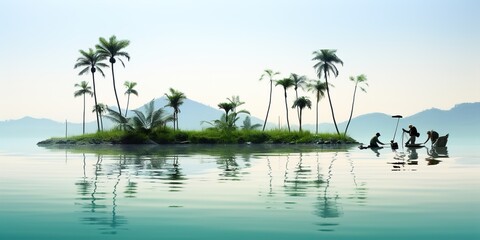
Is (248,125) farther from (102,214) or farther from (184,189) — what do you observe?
(102,214)

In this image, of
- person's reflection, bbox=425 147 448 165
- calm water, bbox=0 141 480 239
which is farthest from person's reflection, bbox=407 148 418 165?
calm water, bbox=0 141 480 239

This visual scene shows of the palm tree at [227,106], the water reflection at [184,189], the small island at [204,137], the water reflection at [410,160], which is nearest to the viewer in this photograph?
the water reflection at [184,189]

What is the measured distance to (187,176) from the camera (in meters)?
19.1

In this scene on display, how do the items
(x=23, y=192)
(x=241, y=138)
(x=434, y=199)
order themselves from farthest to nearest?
(x=241, y=138) < (x=23, y=192) < (x=434, y=199)

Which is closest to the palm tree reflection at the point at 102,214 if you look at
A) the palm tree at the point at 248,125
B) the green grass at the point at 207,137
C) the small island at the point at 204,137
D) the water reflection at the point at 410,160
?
the water reflection at the point at 410,160

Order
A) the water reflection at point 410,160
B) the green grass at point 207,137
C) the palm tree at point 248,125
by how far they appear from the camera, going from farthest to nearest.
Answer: the palm tree at point 248,125 → the green grass at point 207,137 → the water reflection at point 410,160

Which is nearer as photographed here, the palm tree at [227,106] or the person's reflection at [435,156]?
the person's reflection at [435,156]

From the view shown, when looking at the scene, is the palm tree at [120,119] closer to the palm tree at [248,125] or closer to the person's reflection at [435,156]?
the palm tree at [248,125]

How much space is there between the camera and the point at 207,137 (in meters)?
65.8

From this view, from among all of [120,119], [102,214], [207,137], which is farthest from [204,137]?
[102,214]

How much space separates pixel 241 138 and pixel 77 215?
5618 centimetres

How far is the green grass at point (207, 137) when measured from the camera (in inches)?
2463

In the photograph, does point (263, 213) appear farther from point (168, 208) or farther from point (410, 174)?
point (410, 174)

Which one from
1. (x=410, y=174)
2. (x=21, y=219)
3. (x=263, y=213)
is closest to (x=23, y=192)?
(x=21, y=219)
